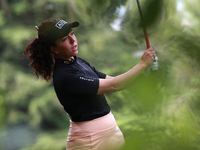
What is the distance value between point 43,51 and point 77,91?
312 millimetres

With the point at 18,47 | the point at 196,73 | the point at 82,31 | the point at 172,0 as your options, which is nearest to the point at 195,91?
the point at 196,73

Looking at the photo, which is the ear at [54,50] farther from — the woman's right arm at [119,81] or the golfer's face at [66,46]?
the woman's right arm at [119,81]

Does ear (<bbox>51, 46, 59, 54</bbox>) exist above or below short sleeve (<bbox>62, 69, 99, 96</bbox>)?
above

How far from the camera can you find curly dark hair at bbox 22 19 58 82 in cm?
114

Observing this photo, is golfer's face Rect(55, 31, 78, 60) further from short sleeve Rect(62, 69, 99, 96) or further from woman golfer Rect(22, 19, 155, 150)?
short sleeve Rect(62, 69, 99, 96)

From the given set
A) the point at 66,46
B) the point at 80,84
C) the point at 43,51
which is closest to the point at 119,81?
the point at 80,84

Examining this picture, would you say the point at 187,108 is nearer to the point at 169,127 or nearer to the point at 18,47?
the point at 169,127

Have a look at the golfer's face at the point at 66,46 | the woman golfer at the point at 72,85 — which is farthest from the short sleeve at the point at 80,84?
the golfer's face at the point at 66,46

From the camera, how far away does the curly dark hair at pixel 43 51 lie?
1141mm

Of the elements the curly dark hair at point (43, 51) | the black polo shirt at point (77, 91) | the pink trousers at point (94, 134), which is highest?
the curly dark hair at point (43, 51)

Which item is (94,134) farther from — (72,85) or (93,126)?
(72,85)

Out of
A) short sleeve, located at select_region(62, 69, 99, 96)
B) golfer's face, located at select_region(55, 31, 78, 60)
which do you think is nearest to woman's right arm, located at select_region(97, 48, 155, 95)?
short sleeve, located at select_region(62, 69, 99, 96)

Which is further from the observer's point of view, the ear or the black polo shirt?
the ear

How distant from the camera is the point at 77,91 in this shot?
3.43 ft
